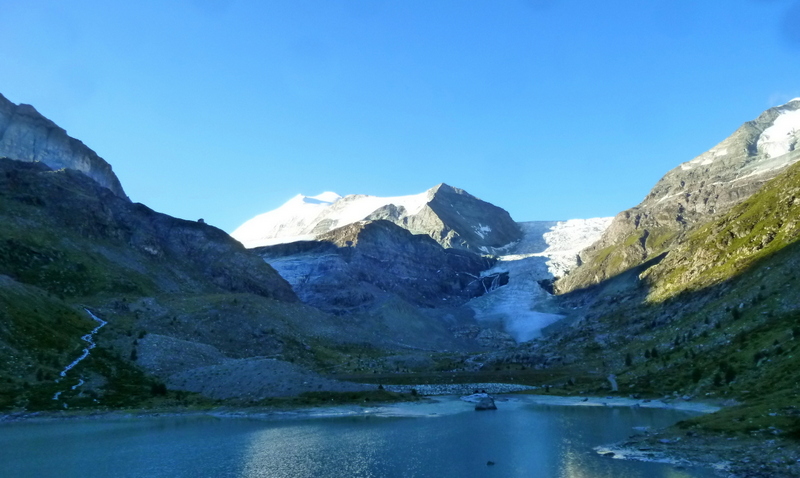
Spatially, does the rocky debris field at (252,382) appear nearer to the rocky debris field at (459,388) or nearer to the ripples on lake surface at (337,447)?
the ripples on lake surface at (337,447)

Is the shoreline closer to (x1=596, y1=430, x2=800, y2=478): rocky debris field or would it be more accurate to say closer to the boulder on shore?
the boulder on shore

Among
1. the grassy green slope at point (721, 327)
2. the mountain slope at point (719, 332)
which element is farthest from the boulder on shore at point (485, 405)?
the grassy green slope at point (721, 327)

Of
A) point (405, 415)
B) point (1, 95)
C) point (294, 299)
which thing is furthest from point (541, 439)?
point (1, 95)

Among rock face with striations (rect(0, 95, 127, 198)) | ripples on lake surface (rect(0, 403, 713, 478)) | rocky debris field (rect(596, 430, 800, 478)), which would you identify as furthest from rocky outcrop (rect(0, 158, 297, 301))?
rocky debris field (rect(596, 430, 800, 478))

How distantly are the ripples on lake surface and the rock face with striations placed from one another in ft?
499

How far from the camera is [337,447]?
145ft

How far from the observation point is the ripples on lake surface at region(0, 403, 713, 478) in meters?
36.4

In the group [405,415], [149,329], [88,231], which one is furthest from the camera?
[88,231]

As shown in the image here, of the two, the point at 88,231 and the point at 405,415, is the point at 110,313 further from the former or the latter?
the point at 405,415

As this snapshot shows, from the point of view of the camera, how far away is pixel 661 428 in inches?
1793

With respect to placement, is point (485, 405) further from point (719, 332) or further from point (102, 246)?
point (102, 246)

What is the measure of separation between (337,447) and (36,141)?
182603 mm

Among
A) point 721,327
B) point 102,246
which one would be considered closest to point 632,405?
point 721,327

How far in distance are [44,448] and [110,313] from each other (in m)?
65.3
